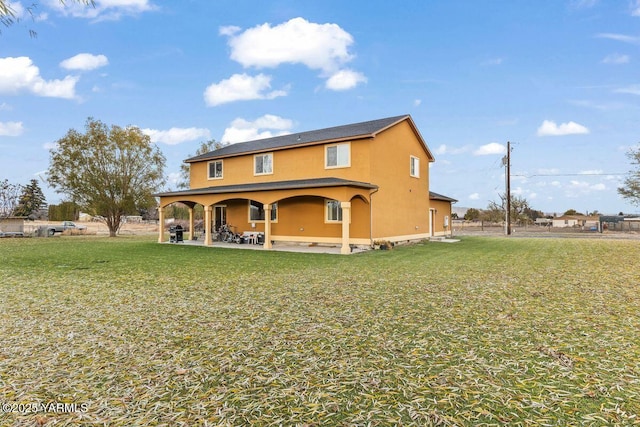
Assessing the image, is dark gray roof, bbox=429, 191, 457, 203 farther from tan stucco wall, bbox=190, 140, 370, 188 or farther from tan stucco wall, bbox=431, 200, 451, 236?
tan stucco wall, bbox=190, 140, 370, 188

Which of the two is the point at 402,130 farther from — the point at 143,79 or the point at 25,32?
the point at 25,32

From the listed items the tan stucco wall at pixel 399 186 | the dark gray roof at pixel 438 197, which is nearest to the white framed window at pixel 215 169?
the tan stucco wall at pixel 399 186

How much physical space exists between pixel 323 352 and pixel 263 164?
650 inches

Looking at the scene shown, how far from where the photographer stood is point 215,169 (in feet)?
71.5

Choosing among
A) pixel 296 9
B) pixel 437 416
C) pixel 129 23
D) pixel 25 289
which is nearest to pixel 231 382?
pixel 437 416

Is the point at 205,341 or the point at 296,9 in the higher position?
the point at 296,9

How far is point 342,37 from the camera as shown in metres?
17.5

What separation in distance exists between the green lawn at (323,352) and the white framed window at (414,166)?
12323 millimetres

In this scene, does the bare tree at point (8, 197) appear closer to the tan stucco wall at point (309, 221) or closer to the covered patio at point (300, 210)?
the covered patio at point (300, 210)

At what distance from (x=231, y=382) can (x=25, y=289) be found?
22.4 ft

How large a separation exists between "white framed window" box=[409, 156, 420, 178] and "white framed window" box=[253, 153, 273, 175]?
312 inches

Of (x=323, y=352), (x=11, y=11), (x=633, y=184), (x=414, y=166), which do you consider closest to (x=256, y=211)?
(x=414, y=166)

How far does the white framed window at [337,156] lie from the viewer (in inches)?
645

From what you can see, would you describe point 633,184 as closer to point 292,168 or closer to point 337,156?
point 337,156
